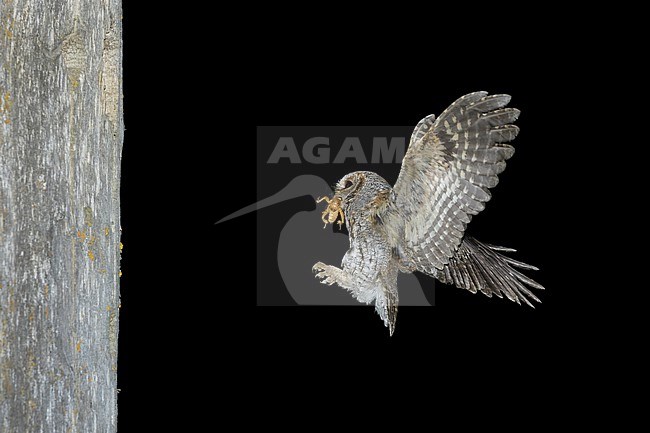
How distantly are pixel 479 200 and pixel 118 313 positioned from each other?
138 cm

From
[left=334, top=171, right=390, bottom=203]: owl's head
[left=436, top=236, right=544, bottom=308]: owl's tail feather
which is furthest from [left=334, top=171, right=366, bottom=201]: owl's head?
[left=436, top=236, right=544, bottom=308]: owl's tail feather

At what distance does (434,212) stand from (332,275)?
58 cm

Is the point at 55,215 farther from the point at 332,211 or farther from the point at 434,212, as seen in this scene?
the point at 434,212

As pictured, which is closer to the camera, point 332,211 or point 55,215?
point 55,215

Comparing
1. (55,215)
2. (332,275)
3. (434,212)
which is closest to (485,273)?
(434,212)

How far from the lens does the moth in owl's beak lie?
10.5ft

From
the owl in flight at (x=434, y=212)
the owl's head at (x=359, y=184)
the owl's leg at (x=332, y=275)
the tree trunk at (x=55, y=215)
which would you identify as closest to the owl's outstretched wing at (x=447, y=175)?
the owl in flight at (x=434, y=212)

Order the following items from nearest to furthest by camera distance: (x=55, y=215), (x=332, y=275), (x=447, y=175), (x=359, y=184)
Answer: (x=55, y=215) → (x=447, y=175) → (x=359, y=184) → (x=332, y=275)

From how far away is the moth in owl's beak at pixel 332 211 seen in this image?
3.19 m

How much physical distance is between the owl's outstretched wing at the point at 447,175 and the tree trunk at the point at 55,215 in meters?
1.13

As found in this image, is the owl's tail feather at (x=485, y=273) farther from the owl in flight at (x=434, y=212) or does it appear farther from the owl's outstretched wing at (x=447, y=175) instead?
the owl's outstretched wing at (x=447, y=175)

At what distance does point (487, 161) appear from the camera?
2693 mm

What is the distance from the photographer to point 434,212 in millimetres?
2932

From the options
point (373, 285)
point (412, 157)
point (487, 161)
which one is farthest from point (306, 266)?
point (487, 161)
